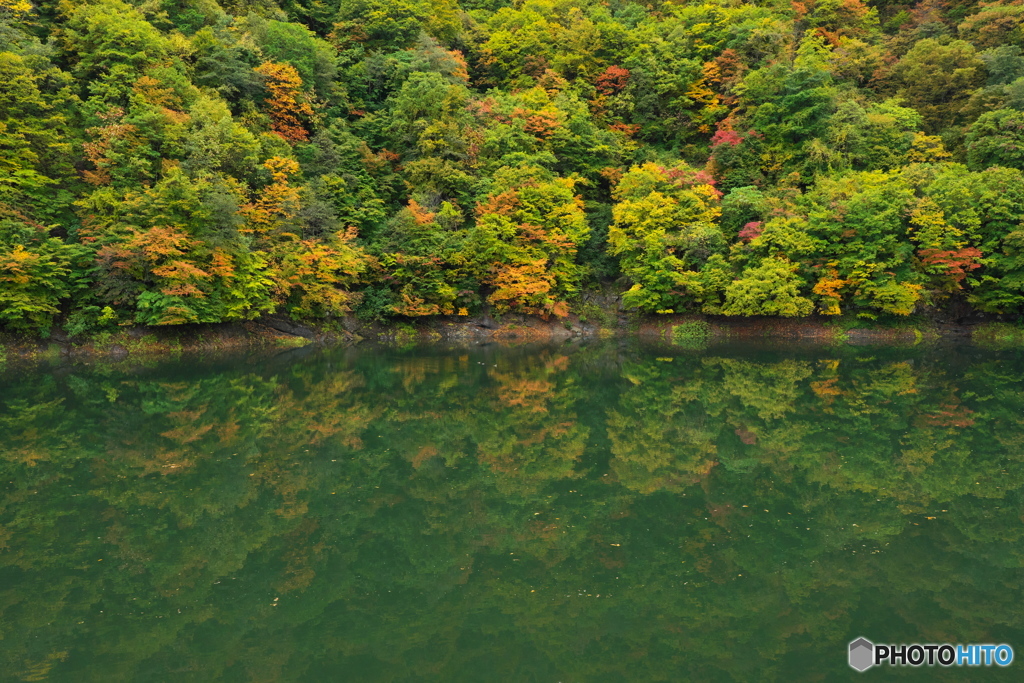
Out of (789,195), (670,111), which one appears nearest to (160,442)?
(789,195)

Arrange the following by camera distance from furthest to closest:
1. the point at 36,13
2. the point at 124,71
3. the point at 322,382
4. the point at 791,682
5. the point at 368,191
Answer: the point at 368,191 → the point at 36,13 → the point at 124,71 → the point at 322,382 → the point at 791,682

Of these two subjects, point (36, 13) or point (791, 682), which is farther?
point (36, 13)

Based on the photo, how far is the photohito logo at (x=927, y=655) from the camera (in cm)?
475

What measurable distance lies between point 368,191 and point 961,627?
98.5 feet

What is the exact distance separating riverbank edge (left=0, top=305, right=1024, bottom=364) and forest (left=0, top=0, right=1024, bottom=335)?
728mm

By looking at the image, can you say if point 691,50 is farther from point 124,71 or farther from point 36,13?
point 36,13

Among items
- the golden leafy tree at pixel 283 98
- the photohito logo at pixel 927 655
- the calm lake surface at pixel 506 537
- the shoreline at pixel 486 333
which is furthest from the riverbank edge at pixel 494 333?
the photohito logo at pixel 927 655

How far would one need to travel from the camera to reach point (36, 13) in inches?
1071

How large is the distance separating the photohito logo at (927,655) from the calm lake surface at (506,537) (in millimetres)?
91

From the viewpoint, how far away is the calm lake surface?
5.00 m

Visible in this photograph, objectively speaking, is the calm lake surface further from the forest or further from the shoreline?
the forest

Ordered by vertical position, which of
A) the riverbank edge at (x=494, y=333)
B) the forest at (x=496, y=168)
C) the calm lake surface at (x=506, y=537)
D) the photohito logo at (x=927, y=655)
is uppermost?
the forest at (x=496, y=168)

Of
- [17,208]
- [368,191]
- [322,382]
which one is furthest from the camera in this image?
[368,191]

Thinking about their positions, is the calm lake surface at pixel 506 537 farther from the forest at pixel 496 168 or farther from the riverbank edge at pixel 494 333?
the forest at pixel 496 168
